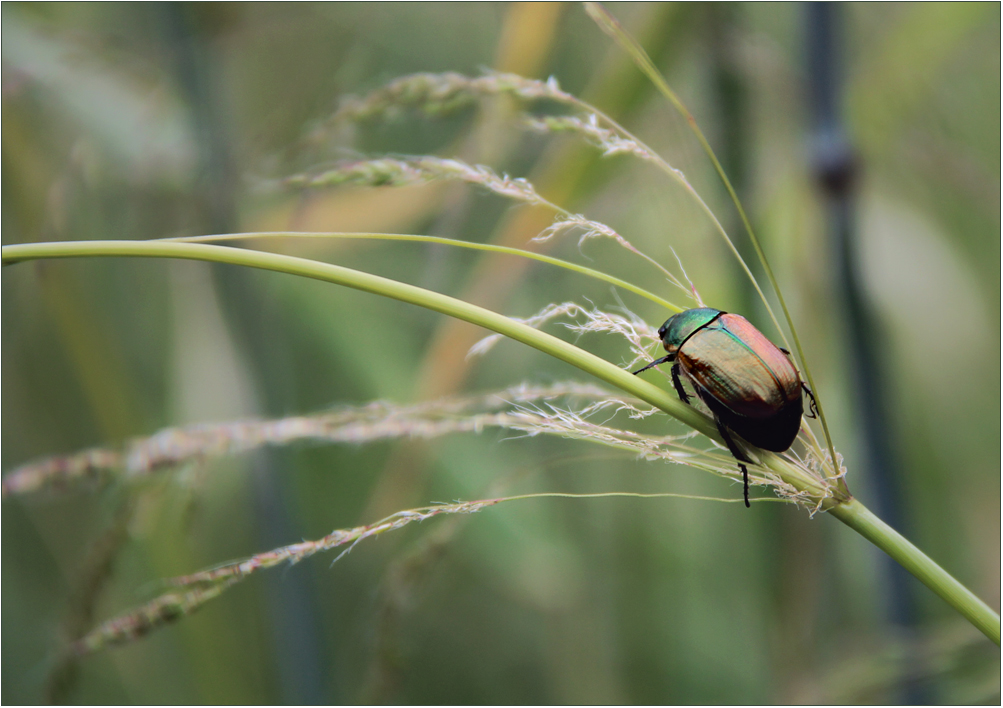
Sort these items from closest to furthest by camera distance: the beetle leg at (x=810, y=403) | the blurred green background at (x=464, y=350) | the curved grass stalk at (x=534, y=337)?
the curved grass stalk at (x=534, y=337), the beetle leg at (x=810, y=403), the blurred green background at (x=464, y=350)

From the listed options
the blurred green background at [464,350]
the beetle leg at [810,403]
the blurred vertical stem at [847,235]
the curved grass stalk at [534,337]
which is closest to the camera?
the curved grass stalk at [534,337]

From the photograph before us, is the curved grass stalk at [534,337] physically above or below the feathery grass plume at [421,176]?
below

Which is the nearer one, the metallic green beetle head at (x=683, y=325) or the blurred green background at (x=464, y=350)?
the metallic green beetle head at (x=683, y=325)

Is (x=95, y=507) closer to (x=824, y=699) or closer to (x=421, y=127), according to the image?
(x=421, y=127)

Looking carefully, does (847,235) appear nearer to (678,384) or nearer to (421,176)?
(678,384)

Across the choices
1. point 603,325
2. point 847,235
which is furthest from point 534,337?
point 847,235

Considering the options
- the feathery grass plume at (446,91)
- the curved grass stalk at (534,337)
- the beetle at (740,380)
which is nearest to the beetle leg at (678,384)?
the beetle at (740,380)

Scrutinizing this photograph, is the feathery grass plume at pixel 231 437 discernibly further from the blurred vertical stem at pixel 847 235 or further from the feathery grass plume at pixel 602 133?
the blurred vertical stem at pixel 847 235
